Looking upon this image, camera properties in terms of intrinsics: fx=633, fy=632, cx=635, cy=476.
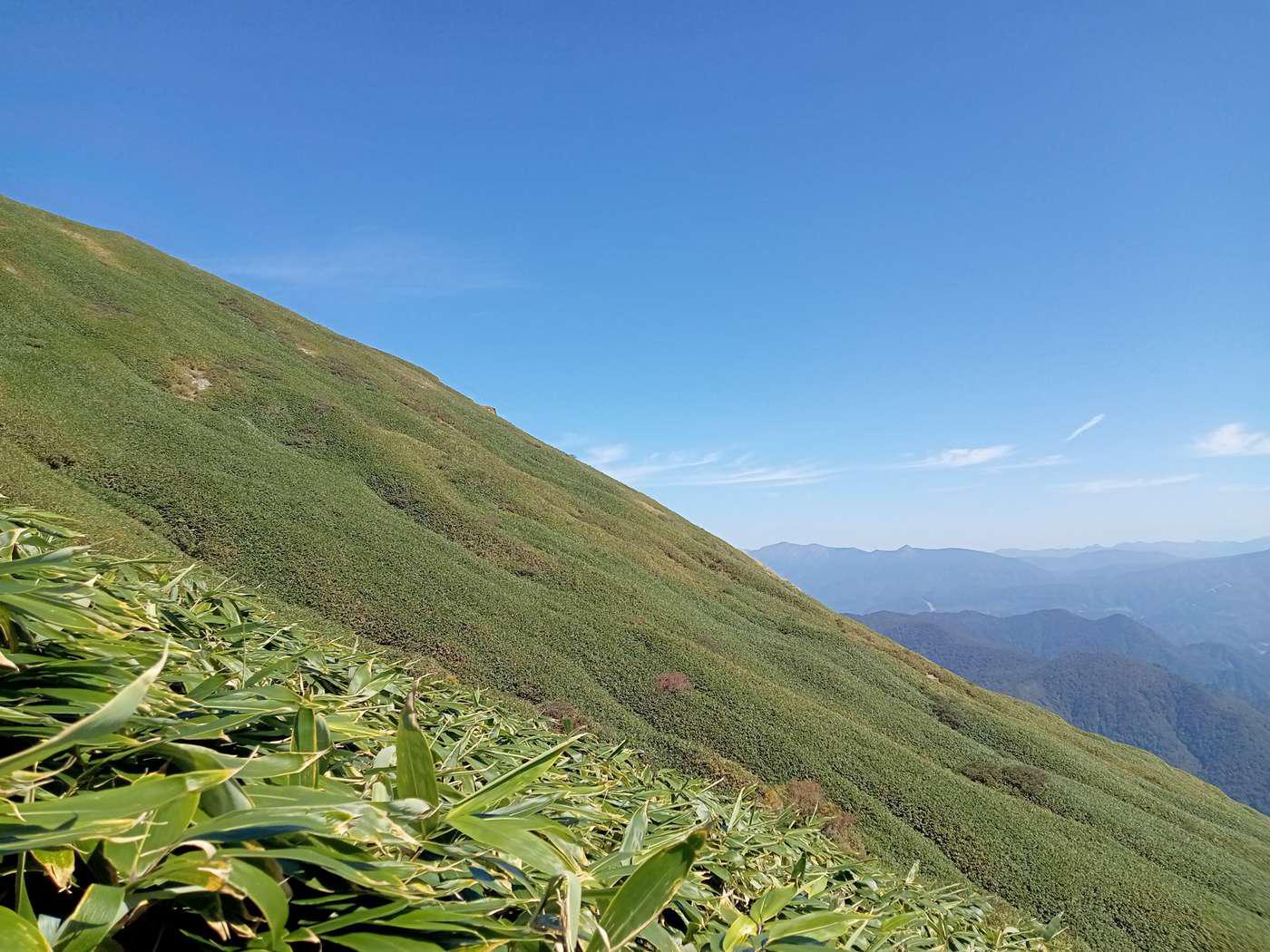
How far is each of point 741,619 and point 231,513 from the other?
24291mm

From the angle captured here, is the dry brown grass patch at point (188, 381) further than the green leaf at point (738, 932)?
Yes

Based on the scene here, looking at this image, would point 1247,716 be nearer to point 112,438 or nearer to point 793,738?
point 793,738

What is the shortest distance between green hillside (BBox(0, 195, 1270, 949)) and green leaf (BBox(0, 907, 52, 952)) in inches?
497

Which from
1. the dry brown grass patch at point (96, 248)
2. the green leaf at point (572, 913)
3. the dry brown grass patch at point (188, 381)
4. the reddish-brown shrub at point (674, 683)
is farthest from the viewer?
the dry brown grass patch at point (96, 248)

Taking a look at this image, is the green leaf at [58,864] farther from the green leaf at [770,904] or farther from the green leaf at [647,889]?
the green leaf at [770,904]

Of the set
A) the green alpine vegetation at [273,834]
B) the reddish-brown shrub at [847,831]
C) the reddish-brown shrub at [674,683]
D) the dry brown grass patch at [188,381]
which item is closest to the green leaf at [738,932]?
the green alpine vegetation at [273,834]

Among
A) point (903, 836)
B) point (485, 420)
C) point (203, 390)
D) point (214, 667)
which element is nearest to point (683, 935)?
point (214, 667)

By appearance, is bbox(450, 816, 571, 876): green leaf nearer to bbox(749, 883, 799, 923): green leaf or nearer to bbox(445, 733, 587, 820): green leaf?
bbox(445, 733, 587, 820): green leaf

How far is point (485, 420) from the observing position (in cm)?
5384

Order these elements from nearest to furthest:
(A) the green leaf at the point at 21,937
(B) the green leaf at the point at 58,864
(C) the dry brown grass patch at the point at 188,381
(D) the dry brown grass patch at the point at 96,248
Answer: (A) the green leaf at the point at 21,937, (B) the green leaf at the point at 58,864, (C) the dry brown grass patch at the point at 188,381, (D) the dry brown grass patch at the point at 96,248

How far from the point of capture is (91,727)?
0.76m

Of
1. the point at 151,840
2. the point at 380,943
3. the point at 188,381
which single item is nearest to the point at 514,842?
the point at 380,943

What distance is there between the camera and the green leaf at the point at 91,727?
74 cm

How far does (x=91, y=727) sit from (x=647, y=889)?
795 mm
